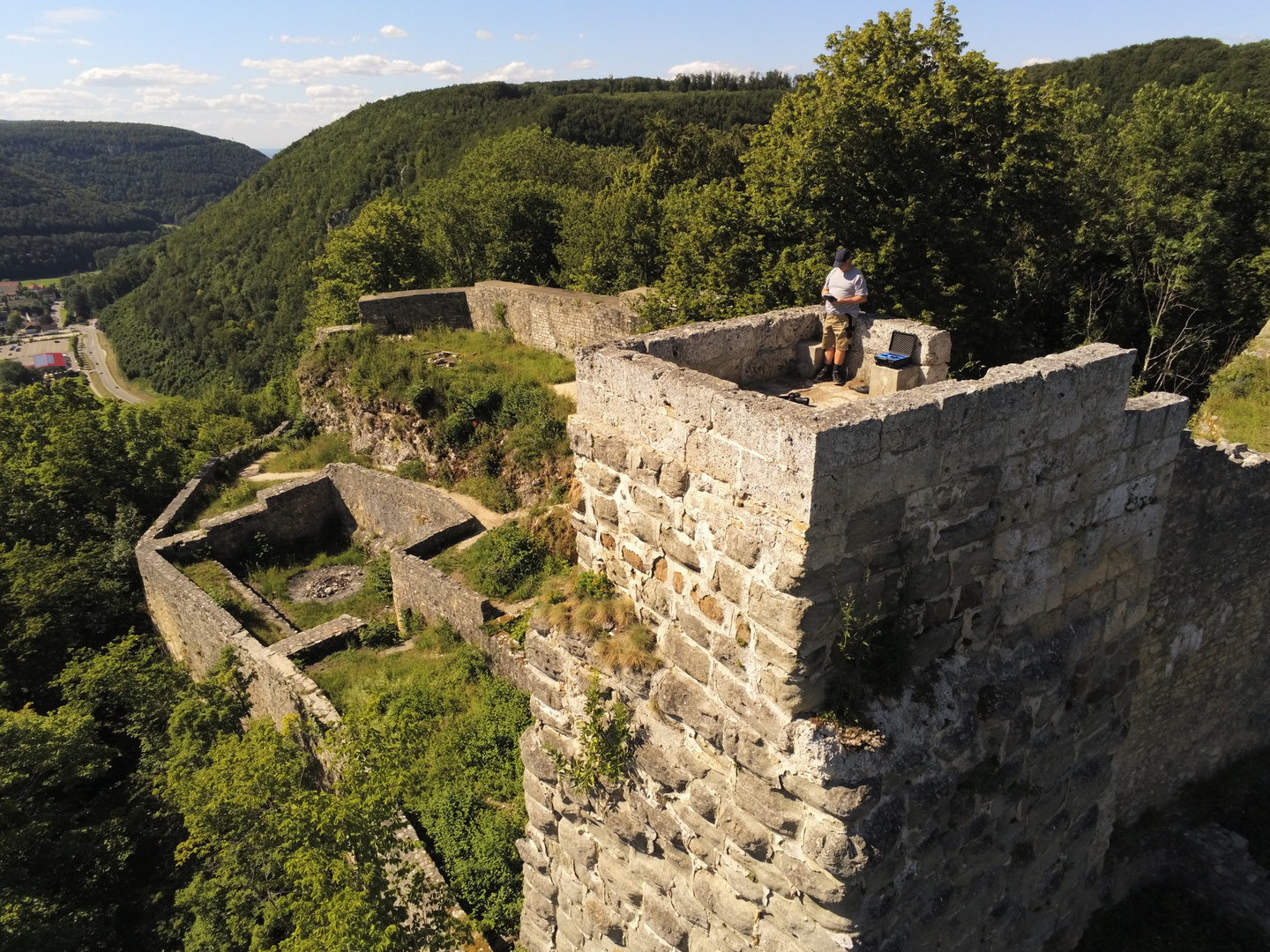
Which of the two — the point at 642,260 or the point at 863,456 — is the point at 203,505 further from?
the point at 863,456

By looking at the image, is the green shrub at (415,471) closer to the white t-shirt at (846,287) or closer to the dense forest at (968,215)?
the dense forest at (968,215)

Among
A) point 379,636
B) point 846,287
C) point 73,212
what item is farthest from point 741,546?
point 73,212

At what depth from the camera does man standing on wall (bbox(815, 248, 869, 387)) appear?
5.40 metres

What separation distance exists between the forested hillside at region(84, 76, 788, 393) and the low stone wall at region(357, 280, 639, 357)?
39178 millimetres

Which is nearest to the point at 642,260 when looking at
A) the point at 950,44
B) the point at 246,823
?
the point at 950,44

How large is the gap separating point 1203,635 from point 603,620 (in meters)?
5.68

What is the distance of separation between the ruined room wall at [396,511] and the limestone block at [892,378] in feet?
32.3

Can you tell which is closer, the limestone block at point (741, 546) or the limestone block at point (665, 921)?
the limestone block at point (741, 546)

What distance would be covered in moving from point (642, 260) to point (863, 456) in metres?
21.6

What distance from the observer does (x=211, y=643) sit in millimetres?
12625

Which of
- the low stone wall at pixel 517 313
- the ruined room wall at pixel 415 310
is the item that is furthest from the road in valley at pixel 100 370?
A: the low stone wall at pixel 517 313

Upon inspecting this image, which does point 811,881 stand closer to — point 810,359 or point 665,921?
point 665,921

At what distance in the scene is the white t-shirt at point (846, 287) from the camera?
17.7 feet

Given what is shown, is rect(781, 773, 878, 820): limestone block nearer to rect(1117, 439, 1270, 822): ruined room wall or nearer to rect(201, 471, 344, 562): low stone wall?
rect(1117, 439, 1270, 822): ruined room wall
